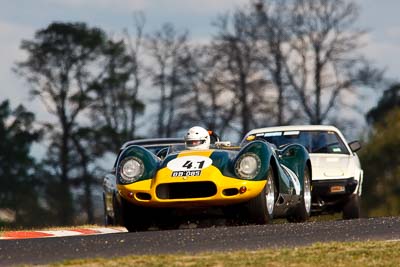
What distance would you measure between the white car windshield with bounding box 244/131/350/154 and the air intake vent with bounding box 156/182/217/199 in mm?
5974

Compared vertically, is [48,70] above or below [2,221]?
above

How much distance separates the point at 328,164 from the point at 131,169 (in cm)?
640

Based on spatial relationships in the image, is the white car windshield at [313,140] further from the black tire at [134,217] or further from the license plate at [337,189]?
the black tire at [134,217]

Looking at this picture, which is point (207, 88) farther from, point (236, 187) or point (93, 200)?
point (236, 187)

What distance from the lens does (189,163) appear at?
15.5 m

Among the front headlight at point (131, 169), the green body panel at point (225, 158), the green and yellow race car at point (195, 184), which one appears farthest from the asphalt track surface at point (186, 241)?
the front headlight at point (131, 169)

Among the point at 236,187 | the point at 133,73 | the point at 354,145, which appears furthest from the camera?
the point at 133,73

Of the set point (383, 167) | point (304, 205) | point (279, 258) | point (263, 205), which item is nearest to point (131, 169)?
point (263, 205)

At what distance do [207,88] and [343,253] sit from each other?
45.1m

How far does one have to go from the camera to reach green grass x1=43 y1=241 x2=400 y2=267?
10750 millimetres

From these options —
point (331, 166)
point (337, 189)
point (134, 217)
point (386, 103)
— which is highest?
point (134, 217)

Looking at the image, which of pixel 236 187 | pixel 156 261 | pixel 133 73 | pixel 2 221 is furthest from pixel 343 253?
pixel 133 73

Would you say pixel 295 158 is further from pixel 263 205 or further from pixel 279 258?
pixel 279 258

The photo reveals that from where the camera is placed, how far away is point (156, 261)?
1095cm
